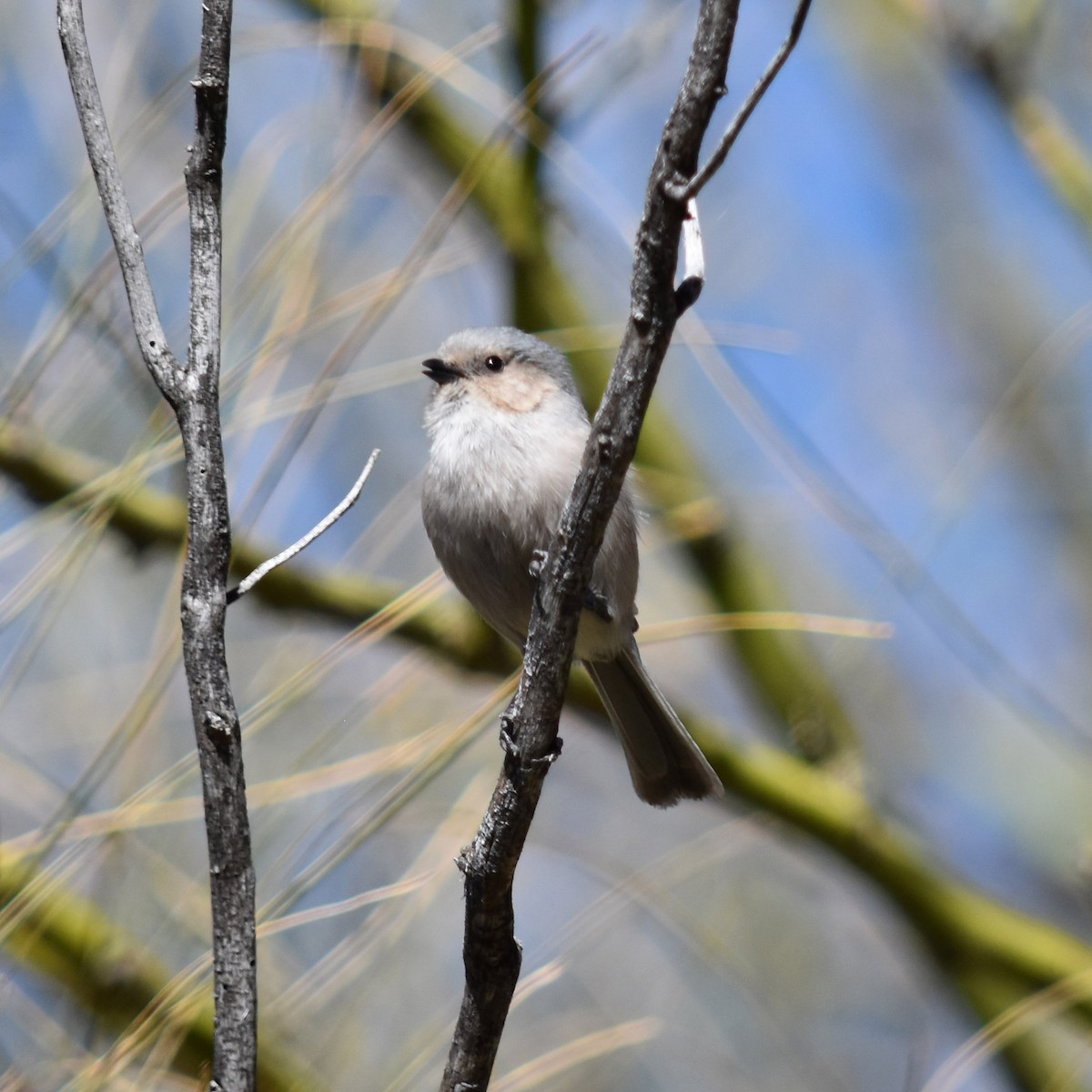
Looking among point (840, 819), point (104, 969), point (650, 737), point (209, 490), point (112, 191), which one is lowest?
point (104, 969)

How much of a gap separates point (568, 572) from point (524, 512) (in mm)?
1154

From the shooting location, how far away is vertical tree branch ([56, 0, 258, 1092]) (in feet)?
4.59

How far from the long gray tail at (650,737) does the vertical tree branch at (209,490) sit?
5.36 ft

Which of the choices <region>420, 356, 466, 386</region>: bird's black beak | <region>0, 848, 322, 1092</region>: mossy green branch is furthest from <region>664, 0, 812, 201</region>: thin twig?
<region>420, 356, 466, 386</region>: bird's black beak

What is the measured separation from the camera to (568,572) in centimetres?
153

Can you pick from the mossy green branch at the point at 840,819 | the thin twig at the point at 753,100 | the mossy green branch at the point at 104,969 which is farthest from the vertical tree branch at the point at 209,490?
the mossy green branch at the point at 840,819

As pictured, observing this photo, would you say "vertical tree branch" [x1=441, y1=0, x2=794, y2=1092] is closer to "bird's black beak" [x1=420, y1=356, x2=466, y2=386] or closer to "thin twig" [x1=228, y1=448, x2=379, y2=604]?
"thin twig" [x1=228, y1=448, x2=379, y2=604]

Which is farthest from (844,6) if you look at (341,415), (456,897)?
(456,897)

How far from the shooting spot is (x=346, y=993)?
2588 mm

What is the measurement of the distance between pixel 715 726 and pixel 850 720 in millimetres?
518

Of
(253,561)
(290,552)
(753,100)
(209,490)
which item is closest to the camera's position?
(753,100)

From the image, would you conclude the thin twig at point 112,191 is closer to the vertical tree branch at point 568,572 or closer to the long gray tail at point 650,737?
the vertical tree branch at point 568,572

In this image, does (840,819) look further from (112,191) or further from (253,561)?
(112,191)

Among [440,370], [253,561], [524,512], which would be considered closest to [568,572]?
[524,512]
